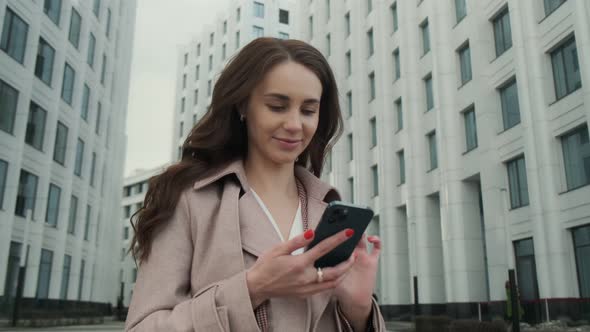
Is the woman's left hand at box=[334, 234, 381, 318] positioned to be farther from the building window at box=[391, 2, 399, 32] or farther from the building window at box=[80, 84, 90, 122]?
the building window at box=[80, 84, 90, 122]

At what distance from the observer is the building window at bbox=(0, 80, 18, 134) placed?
2345cm

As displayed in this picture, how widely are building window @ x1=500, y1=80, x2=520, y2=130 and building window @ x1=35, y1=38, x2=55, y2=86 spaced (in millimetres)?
21660

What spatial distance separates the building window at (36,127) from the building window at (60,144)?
170 cm

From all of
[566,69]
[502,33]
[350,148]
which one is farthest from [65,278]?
[566,69]

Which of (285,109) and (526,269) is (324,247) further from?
(526,269)

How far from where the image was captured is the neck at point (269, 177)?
2.19 m

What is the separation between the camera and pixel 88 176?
34094 mm

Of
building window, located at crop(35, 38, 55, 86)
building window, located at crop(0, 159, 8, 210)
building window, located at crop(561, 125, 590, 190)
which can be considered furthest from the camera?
building window, located at crop(35, 38, 55, 86)

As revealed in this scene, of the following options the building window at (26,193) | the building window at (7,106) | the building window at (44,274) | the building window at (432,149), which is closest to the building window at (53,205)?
the building window at (44,274)

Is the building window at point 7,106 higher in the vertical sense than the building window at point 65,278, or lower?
higher

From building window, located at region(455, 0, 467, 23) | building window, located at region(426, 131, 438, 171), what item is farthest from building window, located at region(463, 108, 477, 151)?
building window, located at region(455, 0, 467, 23)

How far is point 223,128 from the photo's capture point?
223 centimetres

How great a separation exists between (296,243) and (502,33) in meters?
24.3

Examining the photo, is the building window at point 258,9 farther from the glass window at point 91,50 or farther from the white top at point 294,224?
the white top at point 294,224
